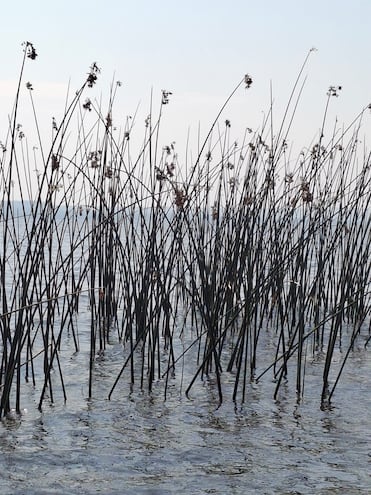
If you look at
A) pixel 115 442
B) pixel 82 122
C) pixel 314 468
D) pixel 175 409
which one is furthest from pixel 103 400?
pixel 82 122

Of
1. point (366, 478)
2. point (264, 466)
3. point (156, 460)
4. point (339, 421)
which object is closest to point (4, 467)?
point (156, 460)

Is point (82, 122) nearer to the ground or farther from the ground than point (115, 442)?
farther from the ground

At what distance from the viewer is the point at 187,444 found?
3.22 meters

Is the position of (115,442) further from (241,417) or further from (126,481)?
(241,417)

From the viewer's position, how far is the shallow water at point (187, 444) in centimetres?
281

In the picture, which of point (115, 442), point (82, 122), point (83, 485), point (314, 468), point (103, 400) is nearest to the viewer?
point (83, 485)

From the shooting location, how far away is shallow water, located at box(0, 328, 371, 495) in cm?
281

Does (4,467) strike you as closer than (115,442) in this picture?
Yes

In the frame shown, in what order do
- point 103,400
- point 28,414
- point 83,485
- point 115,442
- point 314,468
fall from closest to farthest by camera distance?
point 83,485, point 314,468, point 115,442, point 28,414, point 103,400

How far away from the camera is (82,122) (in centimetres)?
480

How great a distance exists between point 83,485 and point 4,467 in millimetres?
326

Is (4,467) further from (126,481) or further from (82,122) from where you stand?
(82,122)

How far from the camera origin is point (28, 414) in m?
3.51

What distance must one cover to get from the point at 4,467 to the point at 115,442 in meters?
0.49
